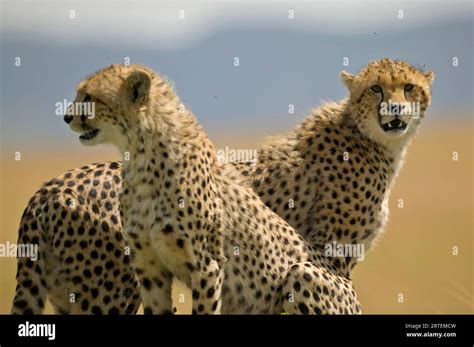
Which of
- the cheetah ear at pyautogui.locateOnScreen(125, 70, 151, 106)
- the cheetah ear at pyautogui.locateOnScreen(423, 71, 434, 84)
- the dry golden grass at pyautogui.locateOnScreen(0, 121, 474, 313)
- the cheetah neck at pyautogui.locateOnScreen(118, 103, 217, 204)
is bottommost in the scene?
the dry golden grass at pyautogui.locateOnScreen(0, 121, 474, 313)

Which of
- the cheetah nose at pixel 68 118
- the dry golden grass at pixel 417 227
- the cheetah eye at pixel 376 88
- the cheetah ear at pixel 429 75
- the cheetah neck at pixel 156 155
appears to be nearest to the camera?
the cheetah nose at pixel 68 118

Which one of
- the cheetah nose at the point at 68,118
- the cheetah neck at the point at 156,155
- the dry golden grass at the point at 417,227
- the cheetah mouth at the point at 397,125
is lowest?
the dry golden grass at the point at 417,227

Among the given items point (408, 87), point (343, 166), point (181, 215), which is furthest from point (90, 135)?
point (408, 87)

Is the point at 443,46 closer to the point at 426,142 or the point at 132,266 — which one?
the point at 426,142

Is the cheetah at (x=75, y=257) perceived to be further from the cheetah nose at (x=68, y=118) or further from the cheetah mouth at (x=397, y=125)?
the cheetah mouth at (x=397, y=125)

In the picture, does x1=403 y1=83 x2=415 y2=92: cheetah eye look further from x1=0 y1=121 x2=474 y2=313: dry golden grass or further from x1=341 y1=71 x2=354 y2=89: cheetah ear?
x1=0 y1=121 x2=474 y2=313: dry golden grass

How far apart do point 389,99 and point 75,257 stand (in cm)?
223

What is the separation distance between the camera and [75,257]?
6930mm

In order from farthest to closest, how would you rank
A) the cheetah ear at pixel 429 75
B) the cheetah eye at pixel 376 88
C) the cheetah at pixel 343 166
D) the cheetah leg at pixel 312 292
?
the cheetah ear at pixel 429 75 → the cheetah eye at pixel 376 88 → the cheetah at pixel 343 166 → the cheetah leg at pixel 312 292

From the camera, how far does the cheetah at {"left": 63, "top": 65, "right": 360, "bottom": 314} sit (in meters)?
6.55

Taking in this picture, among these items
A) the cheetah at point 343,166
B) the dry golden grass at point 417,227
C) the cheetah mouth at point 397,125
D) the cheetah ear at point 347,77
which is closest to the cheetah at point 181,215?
the dry golden grass at point 417,227

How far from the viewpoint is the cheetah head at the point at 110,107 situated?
653cm

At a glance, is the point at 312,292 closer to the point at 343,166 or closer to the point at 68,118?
the point at 343,166

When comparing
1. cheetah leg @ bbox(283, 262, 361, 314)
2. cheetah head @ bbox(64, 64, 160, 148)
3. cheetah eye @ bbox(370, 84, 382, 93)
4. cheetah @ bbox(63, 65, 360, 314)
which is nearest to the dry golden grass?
cheetah @ bbox(63, 65, 360, 314)
